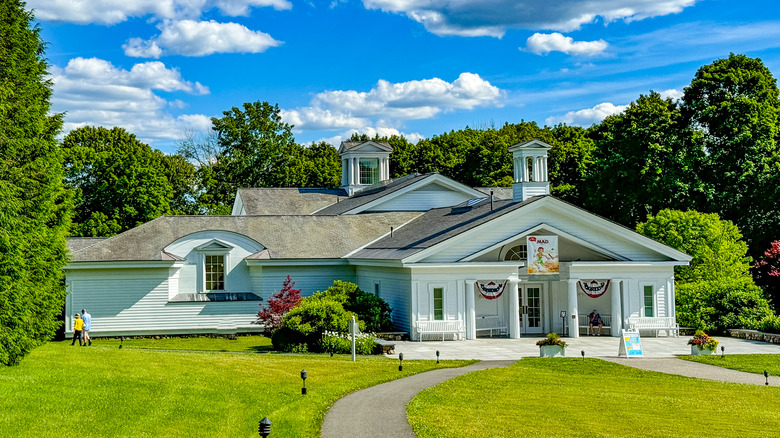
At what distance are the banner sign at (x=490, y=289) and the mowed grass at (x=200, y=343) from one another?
29.8 feet

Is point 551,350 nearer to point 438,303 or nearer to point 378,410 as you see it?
point 438,303

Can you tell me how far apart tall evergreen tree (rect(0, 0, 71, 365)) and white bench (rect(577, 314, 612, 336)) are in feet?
76.1

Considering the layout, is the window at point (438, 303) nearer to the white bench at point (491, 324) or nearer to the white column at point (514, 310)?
the white bench at point (491, 324)

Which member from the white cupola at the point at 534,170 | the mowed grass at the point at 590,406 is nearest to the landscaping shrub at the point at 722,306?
the white cupola at the point at 534,170

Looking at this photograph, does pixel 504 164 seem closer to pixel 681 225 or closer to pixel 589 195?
pixel 589 195

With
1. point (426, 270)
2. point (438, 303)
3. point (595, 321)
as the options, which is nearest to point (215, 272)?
point (426, 270)

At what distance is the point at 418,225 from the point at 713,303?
14467 millimetres

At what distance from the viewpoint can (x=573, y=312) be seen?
37031mm

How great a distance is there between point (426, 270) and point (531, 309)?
20.5ft

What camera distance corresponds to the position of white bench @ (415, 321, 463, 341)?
116ft

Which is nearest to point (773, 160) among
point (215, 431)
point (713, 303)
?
point (713, 303)

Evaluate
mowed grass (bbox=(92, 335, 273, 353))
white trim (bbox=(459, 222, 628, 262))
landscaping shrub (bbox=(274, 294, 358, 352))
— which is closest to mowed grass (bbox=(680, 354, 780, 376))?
white trim (bbox=(459, 222, 628, 262))

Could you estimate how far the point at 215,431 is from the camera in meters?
16.2

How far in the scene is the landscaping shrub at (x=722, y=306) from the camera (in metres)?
37.8
